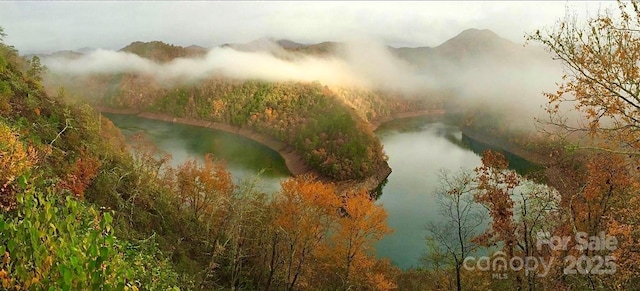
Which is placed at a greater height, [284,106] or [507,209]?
[507,209]

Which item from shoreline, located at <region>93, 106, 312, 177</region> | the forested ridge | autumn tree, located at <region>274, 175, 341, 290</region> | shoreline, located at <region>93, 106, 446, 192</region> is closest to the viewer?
autumn tree, located at <region>274, 175, 341, 290</region>

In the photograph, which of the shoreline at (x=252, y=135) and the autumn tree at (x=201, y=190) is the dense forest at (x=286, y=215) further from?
the shoreline at (x=252, y=135)

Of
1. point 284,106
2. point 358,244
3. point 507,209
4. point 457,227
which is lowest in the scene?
point 284,106

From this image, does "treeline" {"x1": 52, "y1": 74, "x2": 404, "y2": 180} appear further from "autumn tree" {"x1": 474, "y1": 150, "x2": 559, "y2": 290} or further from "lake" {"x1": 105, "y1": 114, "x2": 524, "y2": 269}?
"autumn tree" {"x1": 474, "y1": 150, "x2": 559, "y2": 290}

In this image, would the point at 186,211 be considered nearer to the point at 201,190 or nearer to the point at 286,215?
the point at 201,190

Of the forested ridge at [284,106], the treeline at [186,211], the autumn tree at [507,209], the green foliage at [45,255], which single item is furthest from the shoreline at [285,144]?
the green foliage at [45,255]

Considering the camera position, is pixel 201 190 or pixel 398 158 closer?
pixel 201 190

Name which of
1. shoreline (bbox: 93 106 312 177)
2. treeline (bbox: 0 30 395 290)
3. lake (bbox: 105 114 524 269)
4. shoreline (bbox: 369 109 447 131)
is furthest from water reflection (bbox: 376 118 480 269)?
shoreline (bbox: 93 106 312 177)

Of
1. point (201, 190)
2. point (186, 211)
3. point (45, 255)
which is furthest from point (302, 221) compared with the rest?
point (45, 255)

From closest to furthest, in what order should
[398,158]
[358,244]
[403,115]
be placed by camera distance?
[358,244] < [398,158] < [403,115]

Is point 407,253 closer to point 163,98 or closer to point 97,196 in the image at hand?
point 97,196
